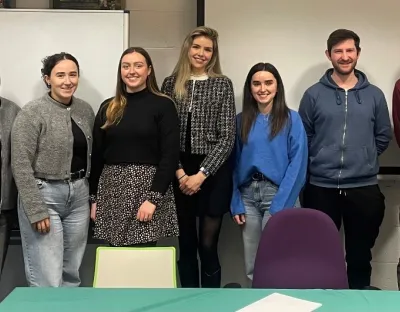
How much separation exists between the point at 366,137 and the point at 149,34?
1555 millimetres

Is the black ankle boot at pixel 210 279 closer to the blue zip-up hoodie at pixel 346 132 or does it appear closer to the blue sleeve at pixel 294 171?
the blue sleeve at pixel 294 171

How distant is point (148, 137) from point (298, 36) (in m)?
1.33

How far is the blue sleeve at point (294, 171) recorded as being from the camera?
2.71m

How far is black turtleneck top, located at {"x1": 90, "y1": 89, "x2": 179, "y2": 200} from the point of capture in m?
2.52

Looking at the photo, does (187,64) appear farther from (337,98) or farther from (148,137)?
(337,98)

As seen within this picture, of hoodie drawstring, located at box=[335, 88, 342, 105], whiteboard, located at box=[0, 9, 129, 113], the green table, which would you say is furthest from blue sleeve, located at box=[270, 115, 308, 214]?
whiteboard, located at box=[0, 9, 129, 113]

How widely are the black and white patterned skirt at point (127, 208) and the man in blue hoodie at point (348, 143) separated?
988mm

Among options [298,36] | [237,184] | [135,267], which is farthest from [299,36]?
[135,267]

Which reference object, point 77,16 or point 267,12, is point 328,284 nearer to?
point 267,12

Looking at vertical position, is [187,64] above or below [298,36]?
below

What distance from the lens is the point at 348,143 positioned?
9.30 feet

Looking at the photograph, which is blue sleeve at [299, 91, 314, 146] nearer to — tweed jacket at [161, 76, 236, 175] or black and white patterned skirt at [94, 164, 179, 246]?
tweed jacket at [161, 76, 236, 175]

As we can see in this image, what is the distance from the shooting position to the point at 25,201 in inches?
99.2

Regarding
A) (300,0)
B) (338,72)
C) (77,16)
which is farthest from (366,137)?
(77,16)
